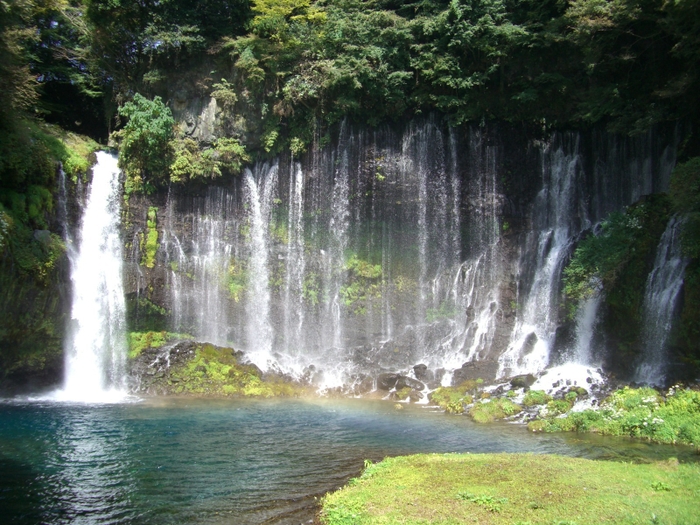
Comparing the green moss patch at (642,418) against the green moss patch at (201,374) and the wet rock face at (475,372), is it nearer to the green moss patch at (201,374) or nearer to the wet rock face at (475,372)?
the wet rock face at (475,372)

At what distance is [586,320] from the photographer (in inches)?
724

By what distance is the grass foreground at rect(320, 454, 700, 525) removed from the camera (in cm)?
702

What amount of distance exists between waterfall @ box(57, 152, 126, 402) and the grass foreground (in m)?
13.5

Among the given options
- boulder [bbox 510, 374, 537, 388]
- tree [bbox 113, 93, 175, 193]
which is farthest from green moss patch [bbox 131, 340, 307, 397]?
boulder [bbox 510, 374, 537, 388]

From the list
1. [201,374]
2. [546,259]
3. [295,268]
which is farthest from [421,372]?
[201,374]

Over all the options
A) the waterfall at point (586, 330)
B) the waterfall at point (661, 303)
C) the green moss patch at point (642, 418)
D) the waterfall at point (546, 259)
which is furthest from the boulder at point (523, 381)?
the waterfall at point (661, 303)

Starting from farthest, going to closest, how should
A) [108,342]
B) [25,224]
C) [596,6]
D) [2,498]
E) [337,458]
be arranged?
[108,342], [25,224], [596,6], [337,458], [2,498]

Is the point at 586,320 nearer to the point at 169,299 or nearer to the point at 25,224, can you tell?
the point at 169,299

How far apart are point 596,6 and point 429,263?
11.1 metres

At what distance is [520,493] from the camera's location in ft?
25.6

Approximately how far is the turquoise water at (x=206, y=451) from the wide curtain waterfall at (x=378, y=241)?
5661 mm

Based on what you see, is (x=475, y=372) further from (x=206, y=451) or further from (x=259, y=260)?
(x=206, y=451)

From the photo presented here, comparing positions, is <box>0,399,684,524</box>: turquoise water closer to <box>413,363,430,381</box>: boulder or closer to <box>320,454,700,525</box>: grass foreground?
<box>320,454,700,525</box>: grass foreground

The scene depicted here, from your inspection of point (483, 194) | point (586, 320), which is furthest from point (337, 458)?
point (483, 194)
